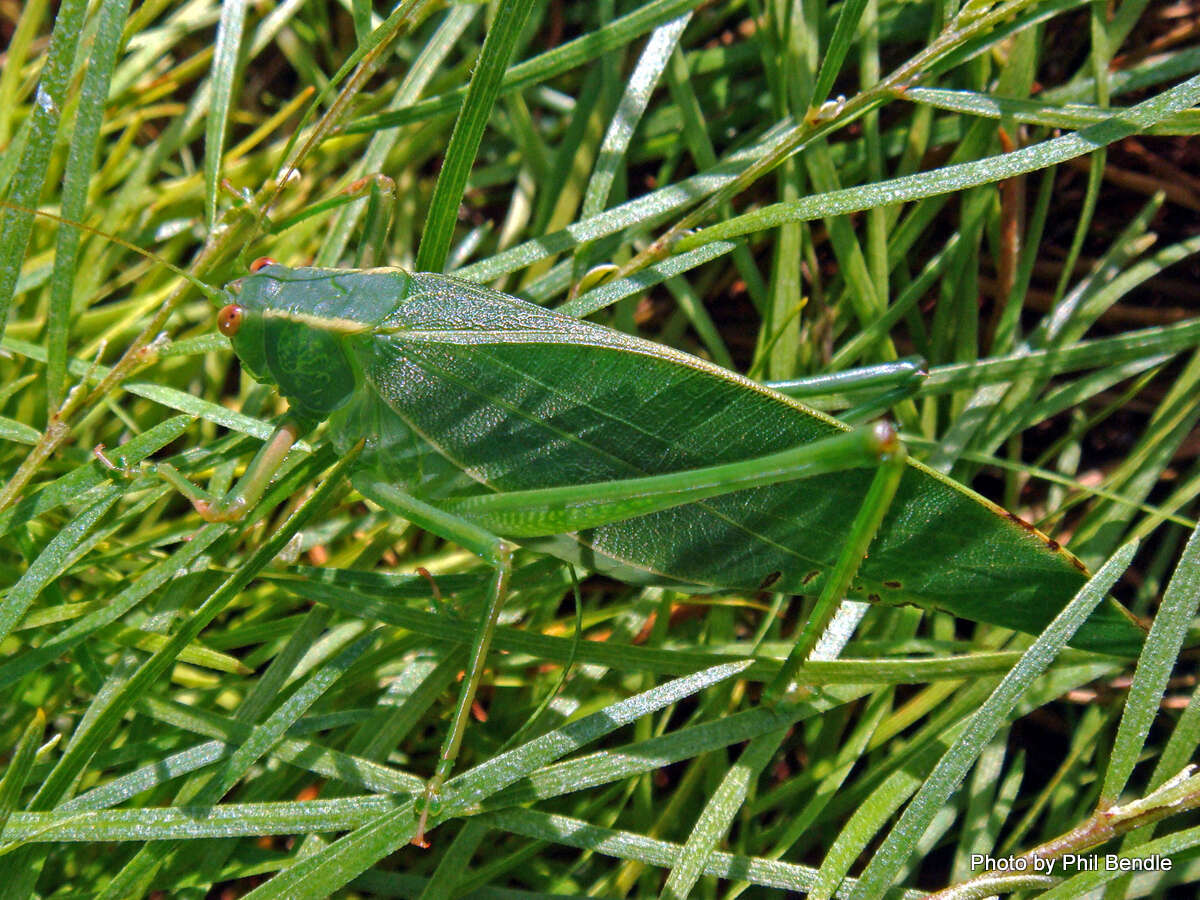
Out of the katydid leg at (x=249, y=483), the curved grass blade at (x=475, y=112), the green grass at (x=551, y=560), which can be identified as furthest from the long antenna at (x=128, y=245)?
the curved grass blade at (x=475, y=112)

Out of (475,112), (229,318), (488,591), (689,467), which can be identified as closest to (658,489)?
(689,467)

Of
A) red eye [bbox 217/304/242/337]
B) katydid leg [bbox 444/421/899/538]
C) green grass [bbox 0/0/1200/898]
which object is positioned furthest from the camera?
red eye [bbox 217/304/242/337]

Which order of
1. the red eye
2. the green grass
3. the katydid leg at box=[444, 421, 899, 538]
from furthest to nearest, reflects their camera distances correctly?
the red eye → the green grass → the katydid leg at box=[444, 421, 899, 538]

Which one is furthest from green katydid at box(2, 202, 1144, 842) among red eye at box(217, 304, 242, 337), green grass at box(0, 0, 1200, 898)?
green grass at box(0, 0, 1200, 898)

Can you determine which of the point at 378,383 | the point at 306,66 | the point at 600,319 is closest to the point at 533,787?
the point at 378,383

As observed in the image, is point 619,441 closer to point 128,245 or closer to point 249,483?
point 249,483

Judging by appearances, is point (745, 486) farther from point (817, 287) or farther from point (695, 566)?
point (817, 287)

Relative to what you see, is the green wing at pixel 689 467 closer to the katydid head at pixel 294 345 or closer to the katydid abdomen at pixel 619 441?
the katydid abdomen at pixel 619 441

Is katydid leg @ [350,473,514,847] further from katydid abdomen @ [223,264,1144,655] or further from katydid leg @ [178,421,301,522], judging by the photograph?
katydid leg @ [178,421,301,522]
